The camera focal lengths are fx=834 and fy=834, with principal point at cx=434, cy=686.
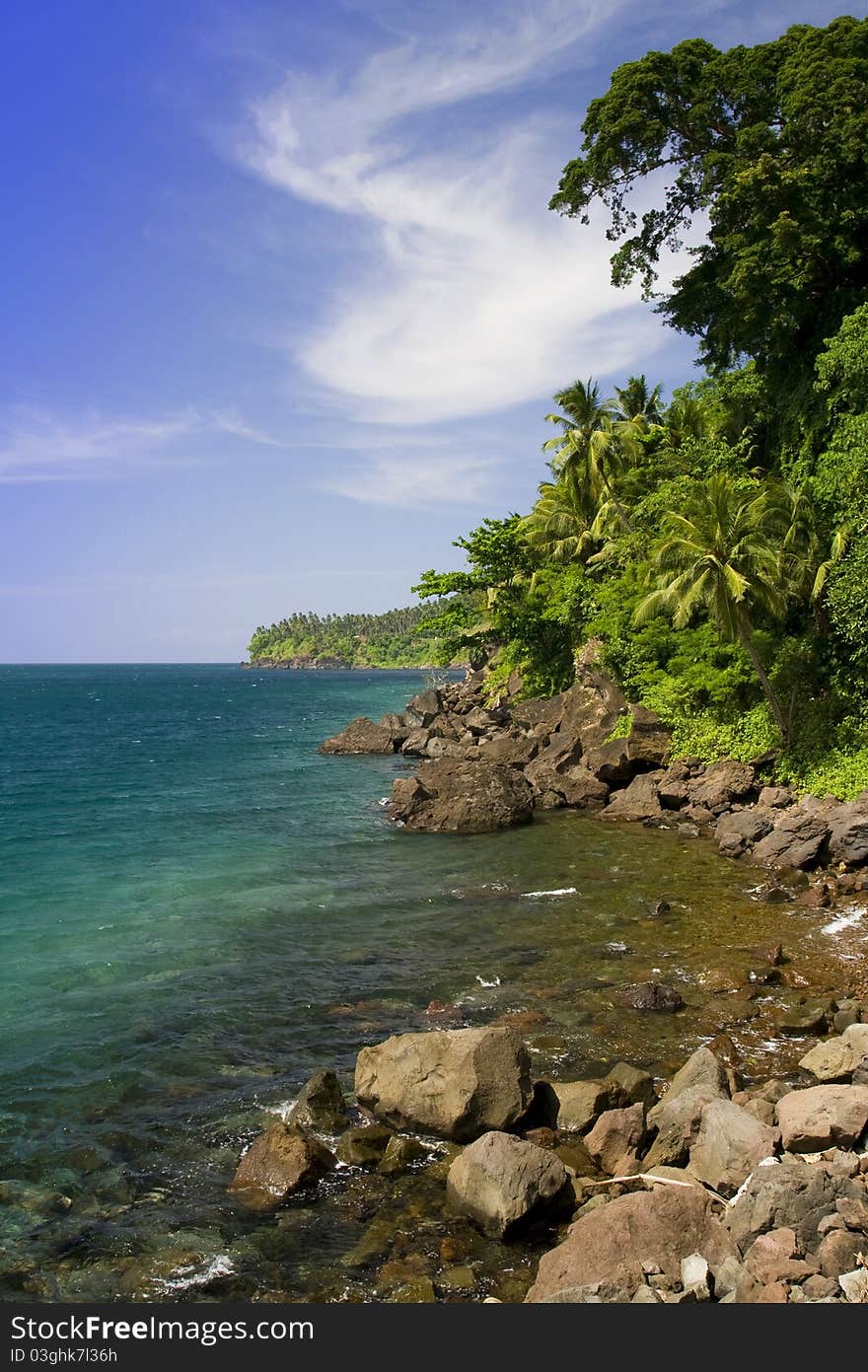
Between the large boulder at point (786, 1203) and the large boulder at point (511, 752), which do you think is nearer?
the large boulder at point (786, 1203)

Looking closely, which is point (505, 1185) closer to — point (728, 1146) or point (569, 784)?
point (728, 1146)

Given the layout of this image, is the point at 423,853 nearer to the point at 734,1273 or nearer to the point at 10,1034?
the point at 10,1034

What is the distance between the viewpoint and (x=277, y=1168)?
9555mm

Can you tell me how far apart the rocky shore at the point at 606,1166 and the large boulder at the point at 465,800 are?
56.8ft

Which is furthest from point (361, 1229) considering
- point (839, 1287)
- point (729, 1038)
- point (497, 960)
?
point (497, 960)

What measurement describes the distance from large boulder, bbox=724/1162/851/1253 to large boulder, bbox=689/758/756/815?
20506 mm

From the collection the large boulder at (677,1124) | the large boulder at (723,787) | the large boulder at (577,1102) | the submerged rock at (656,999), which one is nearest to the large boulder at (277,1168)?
the large boulder at (577,1102)

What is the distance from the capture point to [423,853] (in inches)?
1043

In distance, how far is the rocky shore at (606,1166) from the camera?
686 cm

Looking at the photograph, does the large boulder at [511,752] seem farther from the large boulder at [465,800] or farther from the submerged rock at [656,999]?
the submerged rock at [656,999]

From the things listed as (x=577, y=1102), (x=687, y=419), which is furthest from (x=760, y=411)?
(x=577, y=1102)

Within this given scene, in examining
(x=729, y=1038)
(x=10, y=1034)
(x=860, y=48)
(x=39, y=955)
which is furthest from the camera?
(x=860, y=48)

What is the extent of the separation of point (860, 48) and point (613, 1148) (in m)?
33.8

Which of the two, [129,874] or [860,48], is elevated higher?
[860,48]
